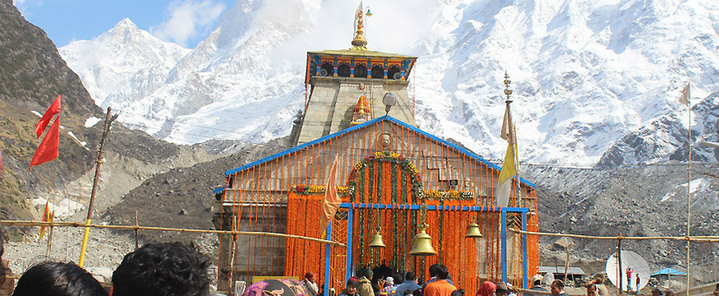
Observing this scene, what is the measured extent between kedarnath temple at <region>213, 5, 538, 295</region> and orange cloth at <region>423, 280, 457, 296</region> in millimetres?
8254

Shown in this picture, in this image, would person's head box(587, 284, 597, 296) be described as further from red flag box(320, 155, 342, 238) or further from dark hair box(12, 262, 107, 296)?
dark hair box(12, 262, 107, 296)

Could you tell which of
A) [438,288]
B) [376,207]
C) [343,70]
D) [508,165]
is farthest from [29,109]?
[438,288]

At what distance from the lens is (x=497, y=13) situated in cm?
17988

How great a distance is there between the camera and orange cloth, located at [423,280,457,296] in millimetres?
9031

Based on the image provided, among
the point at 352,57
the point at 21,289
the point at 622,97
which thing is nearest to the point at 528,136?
the point at 622,97

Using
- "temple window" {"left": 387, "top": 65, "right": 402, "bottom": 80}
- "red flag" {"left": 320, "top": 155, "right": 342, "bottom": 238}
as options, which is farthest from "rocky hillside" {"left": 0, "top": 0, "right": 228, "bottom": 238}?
"red flag" {"left": 320, "top": 155, "right": 342, "bottom": 238}

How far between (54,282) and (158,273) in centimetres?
60

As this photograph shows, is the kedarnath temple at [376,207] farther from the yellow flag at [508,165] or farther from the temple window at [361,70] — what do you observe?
the temple window at [361,70]

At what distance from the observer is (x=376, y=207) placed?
18266 millimetres

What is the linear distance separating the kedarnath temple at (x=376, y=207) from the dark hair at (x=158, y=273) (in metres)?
13.5

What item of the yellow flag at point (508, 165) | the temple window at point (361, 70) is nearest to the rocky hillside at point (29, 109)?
the temple window at point (361, 70)

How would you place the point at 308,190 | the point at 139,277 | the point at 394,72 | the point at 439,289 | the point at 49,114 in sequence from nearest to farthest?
1. the point at 139,277
2. the point at 439,289
3. the point at 49,114
4. the point at 308,190
5. the point at 394,72

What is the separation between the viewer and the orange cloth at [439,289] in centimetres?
903

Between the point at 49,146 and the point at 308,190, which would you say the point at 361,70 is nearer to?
the point at 308,190
